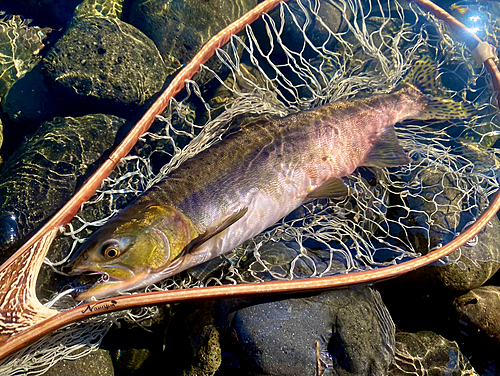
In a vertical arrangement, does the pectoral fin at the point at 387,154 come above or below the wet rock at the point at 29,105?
below

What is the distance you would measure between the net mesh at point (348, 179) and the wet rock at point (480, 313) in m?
0.59

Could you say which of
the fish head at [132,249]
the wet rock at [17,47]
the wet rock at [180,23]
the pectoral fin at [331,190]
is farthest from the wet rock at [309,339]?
the wet rock at [17,47]

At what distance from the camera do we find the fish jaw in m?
2.44

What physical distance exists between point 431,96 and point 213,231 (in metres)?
3.52

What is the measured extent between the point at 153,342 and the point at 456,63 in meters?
5.59

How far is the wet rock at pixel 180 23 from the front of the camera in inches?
188

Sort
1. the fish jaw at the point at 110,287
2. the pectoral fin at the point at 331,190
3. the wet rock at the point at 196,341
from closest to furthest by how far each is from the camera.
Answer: the fish jaw at the point at 110,287
the wet rock at the point at 196,341
the pectoral fin at the point at 331,190

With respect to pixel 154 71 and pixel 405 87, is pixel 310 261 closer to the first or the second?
pixel 405 87

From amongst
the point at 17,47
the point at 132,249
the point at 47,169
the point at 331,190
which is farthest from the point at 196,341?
the point at 17,47

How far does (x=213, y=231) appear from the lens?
287 centimetres

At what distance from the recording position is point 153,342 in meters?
3.51

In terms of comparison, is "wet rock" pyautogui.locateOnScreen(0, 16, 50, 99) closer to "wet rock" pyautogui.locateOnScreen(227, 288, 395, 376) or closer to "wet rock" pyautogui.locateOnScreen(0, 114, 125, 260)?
"wet rock" pyautogui.locateOnScreen(0, 114, 125, 260)

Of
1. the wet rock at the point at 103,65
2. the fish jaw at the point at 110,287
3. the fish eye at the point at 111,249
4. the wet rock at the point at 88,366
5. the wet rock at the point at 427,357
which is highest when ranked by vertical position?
the wet rock at the point at 103,65

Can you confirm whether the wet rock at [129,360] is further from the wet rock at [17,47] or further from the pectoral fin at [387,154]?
the wet rock at [17,47]
